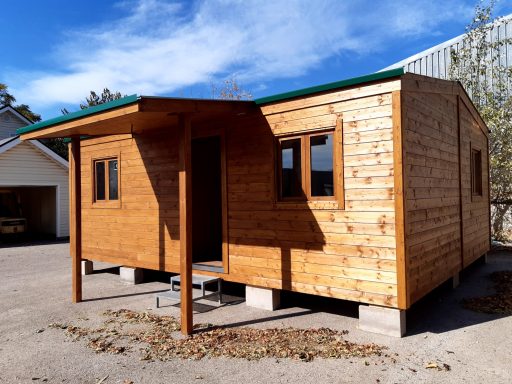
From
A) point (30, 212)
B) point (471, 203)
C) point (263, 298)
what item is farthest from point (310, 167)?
point (30, 212)

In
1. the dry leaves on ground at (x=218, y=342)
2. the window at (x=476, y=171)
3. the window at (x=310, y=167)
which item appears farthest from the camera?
the window at (x=476, y=171)

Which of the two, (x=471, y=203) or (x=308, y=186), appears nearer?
(x=308, y=186)

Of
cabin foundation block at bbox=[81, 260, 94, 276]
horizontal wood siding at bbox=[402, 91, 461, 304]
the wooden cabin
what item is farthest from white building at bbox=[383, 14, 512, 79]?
cabin foundation block at bbox=[81, 260, 94, 276]

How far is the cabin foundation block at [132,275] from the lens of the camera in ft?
28.1

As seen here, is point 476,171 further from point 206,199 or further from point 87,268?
point 87,268

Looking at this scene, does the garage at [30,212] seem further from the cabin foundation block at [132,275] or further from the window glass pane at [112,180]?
the cabin foundation block at [132,275]

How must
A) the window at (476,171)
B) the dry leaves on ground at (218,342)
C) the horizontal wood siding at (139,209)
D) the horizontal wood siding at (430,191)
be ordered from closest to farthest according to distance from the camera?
1. the dry leaves on ground at (218,342)
2. the horizontal wood siding at (430,191)
3. the horizontal wood siding at (139,209)
4. the window at (476,171)

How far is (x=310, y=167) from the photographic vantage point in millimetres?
5941

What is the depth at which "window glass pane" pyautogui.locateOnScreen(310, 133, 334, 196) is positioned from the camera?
5.74 metres

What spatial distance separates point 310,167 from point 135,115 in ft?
8.62

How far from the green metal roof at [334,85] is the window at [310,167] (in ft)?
1.88

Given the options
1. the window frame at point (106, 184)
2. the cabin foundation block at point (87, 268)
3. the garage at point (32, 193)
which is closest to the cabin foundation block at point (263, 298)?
the window frame at point (106, 184)

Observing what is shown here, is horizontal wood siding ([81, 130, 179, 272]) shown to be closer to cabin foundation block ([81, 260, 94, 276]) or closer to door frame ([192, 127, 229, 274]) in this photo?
cabin foundation block ([81, 260, 94, 276])

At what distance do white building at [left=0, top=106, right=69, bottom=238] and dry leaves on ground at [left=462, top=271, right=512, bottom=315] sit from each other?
17457 millimetres
